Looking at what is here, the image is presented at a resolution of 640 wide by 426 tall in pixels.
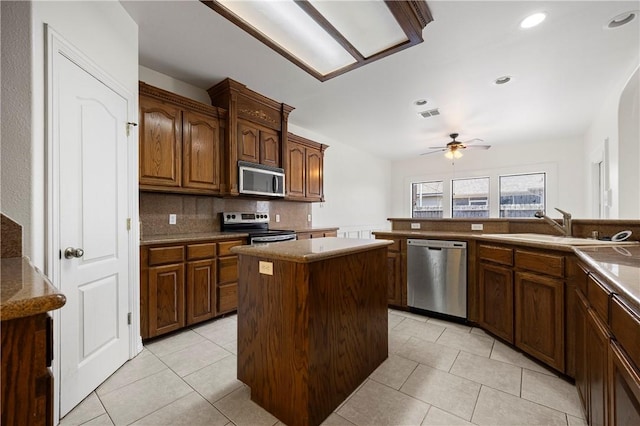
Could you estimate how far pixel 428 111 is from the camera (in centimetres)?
406

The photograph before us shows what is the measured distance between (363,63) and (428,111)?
1.75m

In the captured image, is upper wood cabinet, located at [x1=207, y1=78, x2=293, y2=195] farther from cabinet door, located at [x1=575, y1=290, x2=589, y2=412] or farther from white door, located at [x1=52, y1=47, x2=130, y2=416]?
cabinet door, located at [x1=575, y1=290, x2=589, y2=412]

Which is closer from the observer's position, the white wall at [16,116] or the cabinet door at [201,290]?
the white wall at [16,116]

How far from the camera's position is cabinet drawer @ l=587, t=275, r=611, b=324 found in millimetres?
1042

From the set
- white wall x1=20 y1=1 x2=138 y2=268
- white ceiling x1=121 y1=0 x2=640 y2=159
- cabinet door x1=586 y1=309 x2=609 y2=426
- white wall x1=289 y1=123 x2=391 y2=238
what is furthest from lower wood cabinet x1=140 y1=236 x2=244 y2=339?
cabinet door x1=586 y1=309 x2=609 y2=426

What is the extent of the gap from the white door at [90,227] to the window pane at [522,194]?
6894 millimetres

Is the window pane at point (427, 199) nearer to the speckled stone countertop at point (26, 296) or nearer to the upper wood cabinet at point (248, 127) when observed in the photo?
the upper wood cabinet at point (248, 127)

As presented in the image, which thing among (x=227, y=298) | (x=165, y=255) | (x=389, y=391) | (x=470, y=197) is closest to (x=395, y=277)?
(x=389, y=391)

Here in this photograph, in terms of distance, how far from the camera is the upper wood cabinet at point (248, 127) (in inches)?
125

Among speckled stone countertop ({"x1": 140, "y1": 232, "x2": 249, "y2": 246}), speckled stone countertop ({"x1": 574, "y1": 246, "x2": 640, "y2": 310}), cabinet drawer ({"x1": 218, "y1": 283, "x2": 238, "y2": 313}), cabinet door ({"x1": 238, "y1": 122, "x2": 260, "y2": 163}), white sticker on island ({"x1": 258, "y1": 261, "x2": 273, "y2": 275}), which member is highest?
cabinet door ({"x1": 238, "y1": 122, "x2": 260, "y2": 163})

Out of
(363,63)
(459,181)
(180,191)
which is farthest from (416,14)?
(459,181)

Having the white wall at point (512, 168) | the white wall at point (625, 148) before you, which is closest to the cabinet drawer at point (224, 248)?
the white wall at point (625, 148)

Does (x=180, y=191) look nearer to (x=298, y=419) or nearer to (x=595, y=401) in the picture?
(x=298, y=419)

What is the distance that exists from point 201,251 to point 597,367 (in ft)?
9.17
